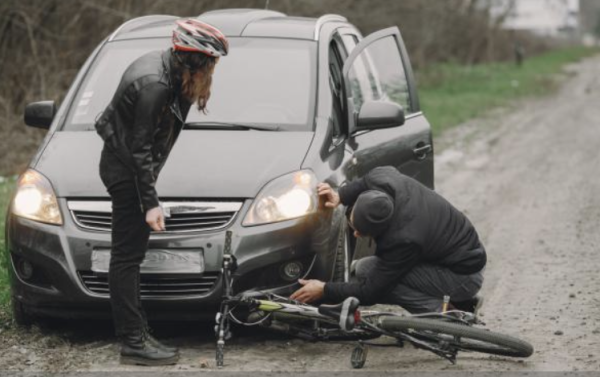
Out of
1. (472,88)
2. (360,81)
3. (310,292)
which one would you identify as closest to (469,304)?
(310,292)

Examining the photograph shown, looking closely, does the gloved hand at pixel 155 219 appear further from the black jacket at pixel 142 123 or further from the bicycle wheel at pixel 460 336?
the bicycle wheel at pixel 460 336

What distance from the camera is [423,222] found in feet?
19.6

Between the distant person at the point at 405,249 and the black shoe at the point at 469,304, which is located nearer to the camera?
the distant person at the point at 405,249

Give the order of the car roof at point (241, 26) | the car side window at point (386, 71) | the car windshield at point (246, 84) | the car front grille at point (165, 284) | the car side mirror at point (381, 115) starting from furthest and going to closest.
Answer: the car side window at point (386, 71) < the car roof at point (241, 26) < the car side mirror at point (381, 115) < the car windshield at point (246, 84) < the car front grille at point (165, 284)

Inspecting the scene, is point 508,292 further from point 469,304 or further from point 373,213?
point 373,213

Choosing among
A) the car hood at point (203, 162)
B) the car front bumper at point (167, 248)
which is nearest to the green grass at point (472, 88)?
the car hood at point (203, 162)

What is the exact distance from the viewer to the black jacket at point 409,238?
5941mm

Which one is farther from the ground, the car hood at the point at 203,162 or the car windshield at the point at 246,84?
the car windshield at the point at 246,84

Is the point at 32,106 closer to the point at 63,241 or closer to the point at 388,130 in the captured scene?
the point at 63,241

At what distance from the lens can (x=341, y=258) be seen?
6.43 metres

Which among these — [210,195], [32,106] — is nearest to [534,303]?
[210,195]

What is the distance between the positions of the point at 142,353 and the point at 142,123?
44.9 inches

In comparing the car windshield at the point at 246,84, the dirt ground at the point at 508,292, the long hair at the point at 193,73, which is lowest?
the dirt ground at the point at 508,292

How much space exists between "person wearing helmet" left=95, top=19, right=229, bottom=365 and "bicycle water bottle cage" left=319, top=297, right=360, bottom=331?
0.79m
